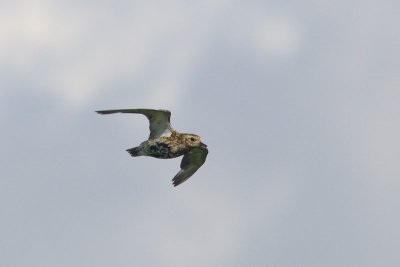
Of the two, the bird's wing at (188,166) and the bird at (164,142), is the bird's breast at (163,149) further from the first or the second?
the bird's wing at (188,166)

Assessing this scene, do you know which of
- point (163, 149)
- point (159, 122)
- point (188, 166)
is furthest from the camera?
point (188, 166)

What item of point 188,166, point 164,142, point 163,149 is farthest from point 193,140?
point 188,166

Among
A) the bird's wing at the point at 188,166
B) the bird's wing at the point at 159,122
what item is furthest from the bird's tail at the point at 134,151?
the bird's wing at the point at 188,166

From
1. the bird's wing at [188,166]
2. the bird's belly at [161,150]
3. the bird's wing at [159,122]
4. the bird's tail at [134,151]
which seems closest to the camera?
the bird's wing at [159,122]

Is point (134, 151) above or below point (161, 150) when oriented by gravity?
above

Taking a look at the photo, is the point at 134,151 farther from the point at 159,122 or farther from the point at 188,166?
the point at 188,166

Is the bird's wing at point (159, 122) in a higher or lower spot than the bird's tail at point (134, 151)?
higher

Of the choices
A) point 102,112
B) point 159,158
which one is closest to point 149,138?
point 159,158

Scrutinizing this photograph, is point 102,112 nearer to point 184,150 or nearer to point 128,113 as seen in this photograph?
point 128,113

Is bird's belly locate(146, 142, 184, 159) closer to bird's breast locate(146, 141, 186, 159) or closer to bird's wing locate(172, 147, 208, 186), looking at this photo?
bird's breast locate(146, 141, 186, 159)
